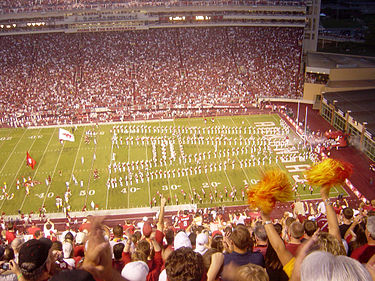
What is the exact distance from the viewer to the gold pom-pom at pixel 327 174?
4047mm

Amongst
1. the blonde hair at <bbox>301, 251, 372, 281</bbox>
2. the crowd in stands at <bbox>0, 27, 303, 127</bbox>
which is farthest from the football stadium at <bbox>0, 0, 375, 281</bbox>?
the crowd in stands at <bbox>0, 27, 303, 127</bbox>

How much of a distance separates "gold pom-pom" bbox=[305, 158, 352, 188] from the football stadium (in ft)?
0.05

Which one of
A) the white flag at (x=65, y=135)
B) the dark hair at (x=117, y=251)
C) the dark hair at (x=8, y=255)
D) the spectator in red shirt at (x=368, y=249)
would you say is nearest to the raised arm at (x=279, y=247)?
the spectator in red shirt at (x=368, y=249)

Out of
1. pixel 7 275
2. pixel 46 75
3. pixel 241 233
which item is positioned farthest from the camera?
pixel 46 75

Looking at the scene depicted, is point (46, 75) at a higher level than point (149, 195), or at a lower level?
higher

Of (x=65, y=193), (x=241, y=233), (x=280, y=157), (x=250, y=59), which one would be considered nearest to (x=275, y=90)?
(x=250, y=59)

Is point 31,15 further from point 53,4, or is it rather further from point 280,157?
point 280,157

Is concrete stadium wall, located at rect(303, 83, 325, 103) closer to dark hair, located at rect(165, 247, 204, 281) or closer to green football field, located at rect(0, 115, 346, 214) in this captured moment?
green football field, located at rect(0, 115, 346, 214)

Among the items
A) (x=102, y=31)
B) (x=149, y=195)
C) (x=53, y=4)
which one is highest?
(x=53, y=4)

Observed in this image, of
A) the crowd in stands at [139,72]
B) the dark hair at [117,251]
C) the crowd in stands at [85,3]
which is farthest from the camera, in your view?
the crowd in stands at [85,3]

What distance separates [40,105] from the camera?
28.2m

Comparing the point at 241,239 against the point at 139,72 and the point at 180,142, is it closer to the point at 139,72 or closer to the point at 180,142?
the point at 180,142

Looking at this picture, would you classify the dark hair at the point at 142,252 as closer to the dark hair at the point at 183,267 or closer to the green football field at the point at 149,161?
the dark hair at the point at 183,267

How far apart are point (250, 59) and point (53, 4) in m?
18.0
